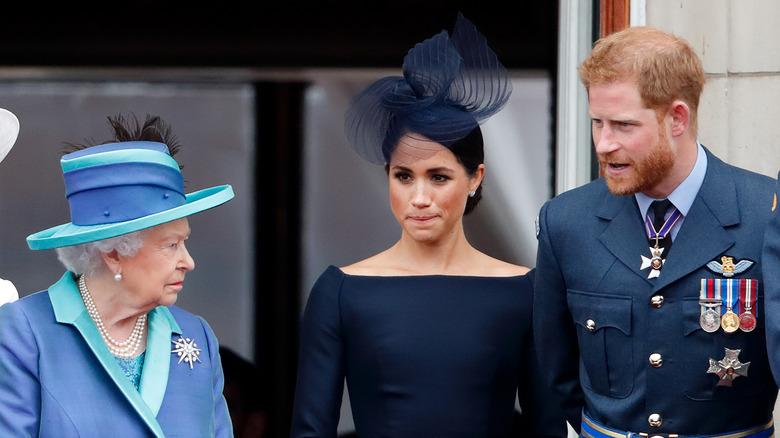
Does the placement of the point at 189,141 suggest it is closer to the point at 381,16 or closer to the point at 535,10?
the point at 381,16

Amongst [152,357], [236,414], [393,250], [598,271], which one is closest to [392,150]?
[393,250]

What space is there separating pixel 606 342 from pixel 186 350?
3.28ft

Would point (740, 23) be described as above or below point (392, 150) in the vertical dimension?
above

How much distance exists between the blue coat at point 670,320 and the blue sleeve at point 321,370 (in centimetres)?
72

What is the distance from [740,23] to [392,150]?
51.2 inches

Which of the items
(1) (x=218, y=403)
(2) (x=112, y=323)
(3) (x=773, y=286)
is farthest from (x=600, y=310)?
(2) (x=112, y=323)

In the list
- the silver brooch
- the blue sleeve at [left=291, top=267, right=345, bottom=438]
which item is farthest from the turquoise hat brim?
the blue sleeve at [left=291, top=267, right=345, bottom=438]

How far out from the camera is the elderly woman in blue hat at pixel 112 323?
2.50 m

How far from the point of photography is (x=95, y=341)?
257cm

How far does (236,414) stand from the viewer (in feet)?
17.8

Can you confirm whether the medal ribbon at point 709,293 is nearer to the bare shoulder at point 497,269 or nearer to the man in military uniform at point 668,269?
the man in military uniform at point 668,269

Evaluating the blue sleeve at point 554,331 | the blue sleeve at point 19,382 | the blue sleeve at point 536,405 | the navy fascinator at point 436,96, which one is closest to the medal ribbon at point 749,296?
the blue sleeve at point 554,331

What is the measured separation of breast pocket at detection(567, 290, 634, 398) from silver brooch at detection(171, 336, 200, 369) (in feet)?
3.08

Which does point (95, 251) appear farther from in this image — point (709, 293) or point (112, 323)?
point (709, 293)
